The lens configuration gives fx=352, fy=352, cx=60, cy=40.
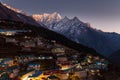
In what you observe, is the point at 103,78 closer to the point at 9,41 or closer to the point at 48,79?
the point at 48,79

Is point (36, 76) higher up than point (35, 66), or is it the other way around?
point (35, 66)

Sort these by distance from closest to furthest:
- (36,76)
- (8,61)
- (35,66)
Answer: (36,76) → (35,66) → (8,61)

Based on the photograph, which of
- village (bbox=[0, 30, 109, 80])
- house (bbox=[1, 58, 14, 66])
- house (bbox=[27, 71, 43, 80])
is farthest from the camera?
house (bbox=[1, 58, 14, 66])

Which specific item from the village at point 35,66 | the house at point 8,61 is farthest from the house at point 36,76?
the house at point 8,61

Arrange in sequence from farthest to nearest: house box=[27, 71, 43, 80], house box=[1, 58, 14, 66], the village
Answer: house box=[1, 58, 14, 66]
the village
house box=[27, 71, 43, 80]

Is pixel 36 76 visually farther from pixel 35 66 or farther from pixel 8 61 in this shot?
pixel 8 61

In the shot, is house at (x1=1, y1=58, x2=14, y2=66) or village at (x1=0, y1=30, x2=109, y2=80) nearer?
village at (x1=0, y1=30, x2=109, y2=80)

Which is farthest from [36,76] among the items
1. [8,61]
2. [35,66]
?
[8,61]

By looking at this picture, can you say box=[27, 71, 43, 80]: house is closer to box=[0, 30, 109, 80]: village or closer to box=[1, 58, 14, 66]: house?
box=[0, 30, 109, 80]: village

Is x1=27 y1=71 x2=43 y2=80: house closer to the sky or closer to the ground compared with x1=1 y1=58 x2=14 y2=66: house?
closer to the ground

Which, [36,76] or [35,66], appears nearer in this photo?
[36,76]

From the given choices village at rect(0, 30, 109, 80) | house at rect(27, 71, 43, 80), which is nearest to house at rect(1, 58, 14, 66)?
village at rect(0, 30, 109, 80)

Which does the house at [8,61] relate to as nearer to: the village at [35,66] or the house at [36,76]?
the village at [35,66]

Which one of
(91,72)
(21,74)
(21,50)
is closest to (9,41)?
(21,50)
